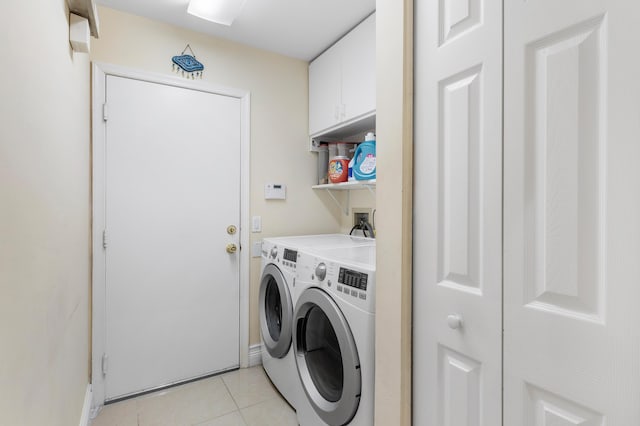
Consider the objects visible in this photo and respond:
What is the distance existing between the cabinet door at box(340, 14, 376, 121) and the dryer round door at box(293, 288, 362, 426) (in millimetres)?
1204

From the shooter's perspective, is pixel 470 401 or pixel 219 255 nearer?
pixel 470 401

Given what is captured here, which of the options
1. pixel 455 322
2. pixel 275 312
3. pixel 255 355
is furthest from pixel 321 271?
pixel 255 355

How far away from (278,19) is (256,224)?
1.40 m

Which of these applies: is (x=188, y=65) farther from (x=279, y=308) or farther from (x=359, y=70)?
(x=279, y=308)

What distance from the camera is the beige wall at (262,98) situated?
1954mm

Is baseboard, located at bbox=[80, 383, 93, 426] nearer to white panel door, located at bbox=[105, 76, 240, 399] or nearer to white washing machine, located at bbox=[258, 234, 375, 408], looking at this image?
white panel door, located at bbox=[105, 76, 240, 399]

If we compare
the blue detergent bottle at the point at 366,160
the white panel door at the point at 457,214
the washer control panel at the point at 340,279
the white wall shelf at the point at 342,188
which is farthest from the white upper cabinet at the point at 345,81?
the washer control panel at the point at 340,279

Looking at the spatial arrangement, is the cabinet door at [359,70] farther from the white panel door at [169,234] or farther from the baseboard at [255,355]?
the baseboard at [255,355]

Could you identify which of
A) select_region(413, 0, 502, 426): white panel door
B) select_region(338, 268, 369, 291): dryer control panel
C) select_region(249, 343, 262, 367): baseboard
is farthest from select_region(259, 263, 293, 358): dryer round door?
select_region(413, 0, 502, 426): white panel door
